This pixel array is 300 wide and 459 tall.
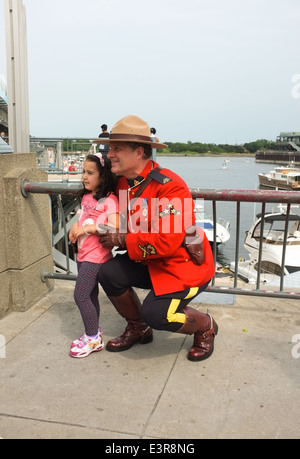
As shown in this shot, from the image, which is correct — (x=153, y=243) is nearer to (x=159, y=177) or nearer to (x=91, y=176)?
(x=159, y=177)

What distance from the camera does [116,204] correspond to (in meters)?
3.32

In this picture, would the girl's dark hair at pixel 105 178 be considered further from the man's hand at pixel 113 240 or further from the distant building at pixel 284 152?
the distant building at pixel 284 152

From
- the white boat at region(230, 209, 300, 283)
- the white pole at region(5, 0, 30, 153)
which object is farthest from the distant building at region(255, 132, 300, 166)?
the white pole at region(5, 0, 30, 153)

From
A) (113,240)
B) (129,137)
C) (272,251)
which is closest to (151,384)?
(113,240)

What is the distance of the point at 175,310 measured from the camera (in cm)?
310

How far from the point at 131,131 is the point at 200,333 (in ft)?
4.73

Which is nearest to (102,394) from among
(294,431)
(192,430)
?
(192,430)

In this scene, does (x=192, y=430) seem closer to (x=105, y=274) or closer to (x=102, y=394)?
(x=102, y=394)

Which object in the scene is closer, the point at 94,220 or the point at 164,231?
the point at 164,231

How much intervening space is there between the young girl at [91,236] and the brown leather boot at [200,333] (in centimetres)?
66

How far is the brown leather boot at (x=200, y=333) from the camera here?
3.21m

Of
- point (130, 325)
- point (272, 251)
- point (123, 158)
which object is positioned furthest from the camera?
point (272, 251)

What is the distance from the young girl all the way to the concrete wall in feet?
2.90

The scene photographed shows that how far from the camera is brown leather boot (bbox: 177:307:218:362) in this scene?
3.21m
